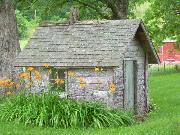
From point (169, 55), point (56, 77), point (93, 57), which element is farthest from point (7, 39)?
point (169, 55)

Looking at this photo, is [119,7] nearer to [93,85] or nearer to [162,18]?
[93,85]

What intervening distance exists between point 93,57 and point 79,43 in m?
1.03

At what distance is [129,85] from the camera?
18.0 meters

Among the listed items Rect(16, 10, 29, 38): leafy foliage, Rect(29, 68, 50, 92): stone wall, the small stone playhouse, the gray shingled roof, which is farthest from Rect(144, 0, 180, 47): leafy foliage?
Rect(16, 10, 29, 38): leafy foliage

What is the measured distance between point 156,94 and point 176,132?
15.7 meters

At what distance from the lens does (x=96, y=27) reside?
17.5 meters

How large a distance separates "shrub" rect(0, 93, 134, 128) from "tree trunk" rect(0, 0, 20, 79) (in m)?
4.96

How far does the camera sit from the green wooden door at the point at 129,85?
17.5m

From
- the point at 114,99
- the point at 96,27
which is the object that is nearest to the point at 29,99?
the point at 114,99

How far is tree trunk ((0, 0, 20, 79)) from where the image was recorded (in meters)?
19.6

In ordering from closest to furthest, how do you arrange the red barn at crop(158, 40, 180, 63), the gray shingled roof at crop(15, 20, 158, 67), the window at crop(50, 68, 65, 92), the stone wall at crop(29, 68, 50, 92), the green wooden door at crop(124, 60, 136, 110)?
the gray shingled roof at crop(15, 20, 158, 67), the window at crop(50, 68, 65, 92), the stone wall at crop(29, 68, 50, 92), the green wooden door at crop(124, 60, 136, 110), the red barn at crop(158, 40, 180, 63)

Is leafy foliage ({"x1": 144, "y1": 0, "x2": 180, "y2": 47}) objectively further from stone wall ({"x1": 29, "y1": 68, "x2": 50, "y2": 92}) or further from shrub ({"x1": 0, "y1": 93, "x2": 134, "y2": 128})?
shrub ({"x1": 0, "y1": 93, "x2": 134, "y2": 128})

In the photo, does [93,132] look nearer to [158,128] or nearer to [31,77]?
[158,128]

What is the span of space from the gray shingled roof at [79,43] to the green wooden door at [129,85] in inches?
50.5
